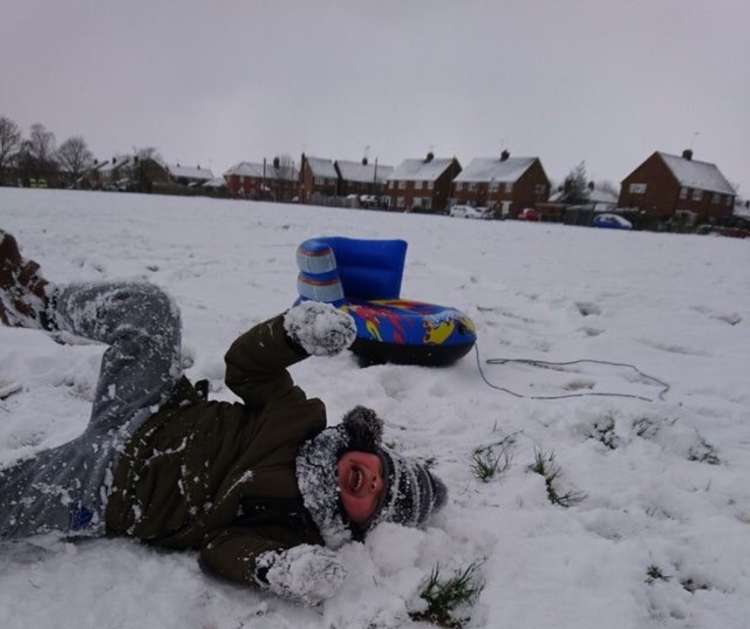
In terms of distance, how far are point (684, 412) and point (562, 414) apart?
80 centimetres

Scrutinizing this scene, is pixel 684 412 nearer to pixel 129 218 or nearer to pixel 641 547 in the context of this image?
pixel 641 547

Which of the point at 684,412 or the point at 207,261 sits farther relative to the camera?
the point at 207,261

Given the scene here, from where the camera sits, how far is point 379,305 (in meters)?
4.26

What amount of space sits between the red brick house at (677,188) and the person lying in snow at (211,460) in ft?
149

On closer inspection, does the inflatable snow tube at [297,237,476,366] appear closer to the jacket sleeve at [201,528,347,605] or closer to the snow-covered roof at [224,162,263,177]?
the jacket sleeve at [201,528,347,605]

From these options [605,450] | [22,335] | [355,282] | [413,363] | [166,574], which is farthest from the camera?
[355,282]

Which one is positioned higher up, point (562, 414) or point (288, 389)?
point (288, 389)

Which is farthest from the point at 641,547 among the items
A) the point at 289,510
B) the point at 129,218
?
the point at 129,218

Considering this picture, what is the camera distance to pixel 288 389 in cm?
229

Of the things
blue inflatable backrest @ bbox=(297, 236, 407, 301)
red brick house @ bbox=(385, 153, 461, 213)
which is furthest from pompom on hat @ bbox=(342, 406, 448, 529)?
red brick house @ bbox=(385, 153, 461, 213)

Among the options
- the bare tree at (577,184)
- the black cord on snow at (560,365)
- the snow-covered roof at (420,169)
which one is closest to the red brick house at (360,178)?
the snow-covered roof at (420,169)

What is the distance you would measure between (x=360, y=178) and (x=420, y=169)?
10.8 m

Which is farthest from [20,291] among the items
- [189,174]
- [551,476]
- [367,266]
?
[189,174]

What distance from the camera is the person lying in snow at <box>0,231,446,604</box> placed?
1.78 meters
